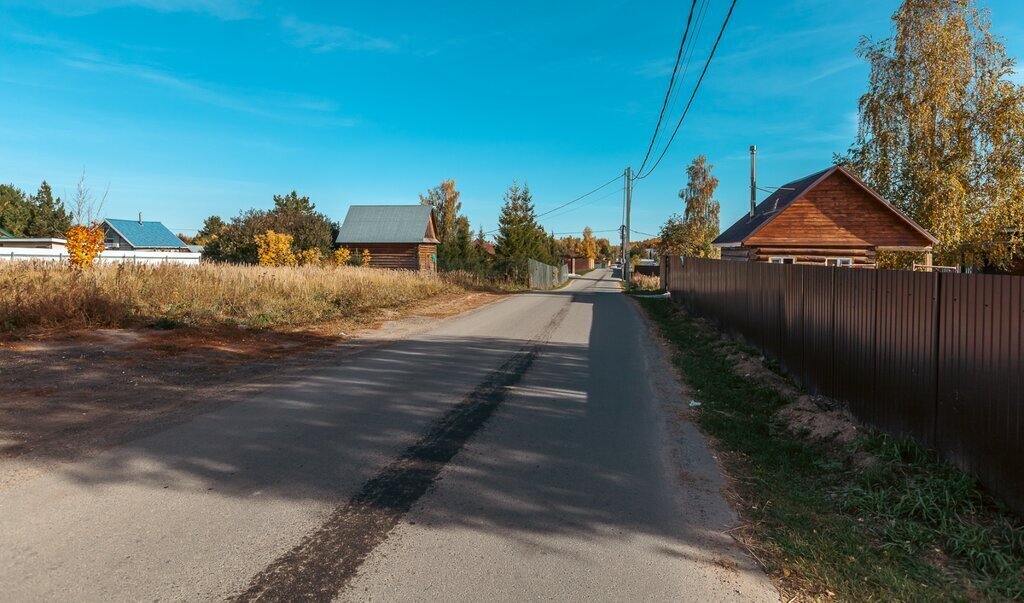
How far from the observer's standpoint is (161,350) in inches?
382

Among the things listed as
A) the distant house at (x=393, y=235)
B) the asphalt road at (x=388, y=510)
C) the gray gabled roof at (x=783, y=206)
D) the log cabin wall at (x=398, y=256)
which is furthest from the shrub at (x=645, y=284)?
the asphalt road at (x=388, y=510)

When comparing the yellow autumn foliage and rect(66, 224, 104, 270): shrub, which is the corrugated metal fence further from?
rect(66, 224, 104, 270): shrub

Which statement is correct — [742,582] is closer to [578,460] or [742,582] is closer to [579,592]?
[579,592]

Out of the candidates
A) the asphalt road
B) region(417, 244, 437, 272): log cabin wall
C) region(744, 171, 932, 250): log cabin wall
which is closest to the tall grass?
the asphalt road

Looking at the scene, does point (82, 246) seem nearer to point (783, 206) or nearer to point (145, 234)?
point (783, 206)

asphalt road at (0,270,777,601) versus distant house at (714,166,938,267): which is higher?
distant house at (714,166,938,267)

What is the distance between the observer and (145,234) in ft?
188

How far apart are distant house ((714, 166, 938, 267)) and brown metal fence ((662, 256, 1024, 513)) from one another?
54.5 feet

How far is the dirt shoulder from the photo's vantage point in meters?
5.25

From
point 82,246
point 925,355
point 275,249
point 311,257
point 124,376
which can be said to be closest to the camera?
point 925,355

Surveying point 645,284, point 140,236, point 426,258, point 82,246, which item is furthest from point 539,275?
point 140,236

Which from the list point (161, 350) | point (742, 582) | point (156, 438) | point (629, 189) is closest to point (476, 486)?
point (742, 582)

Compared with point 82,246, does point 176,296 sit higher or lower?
lower

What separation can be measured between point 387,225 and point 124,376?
35277mm
